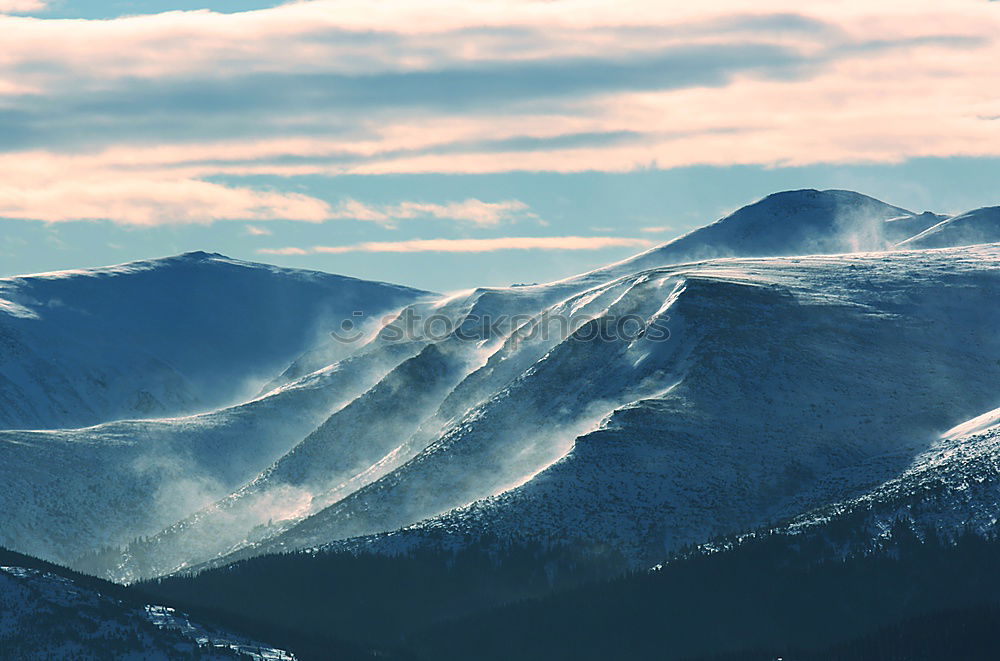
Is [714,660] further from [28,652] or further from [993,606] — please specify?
[28,652]

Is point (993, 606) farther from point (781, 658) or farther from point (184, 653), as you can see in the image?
point (184, 653)

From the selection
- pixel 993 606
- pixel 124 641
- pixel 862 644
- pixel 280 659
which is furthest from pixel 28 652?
pixel 993 606

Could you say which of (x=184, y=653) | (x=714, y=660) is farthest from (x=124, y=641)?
(x=714, y=660)

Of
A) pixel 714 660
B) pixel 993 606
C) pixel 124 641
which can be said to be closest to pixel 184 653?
pixel 124 641

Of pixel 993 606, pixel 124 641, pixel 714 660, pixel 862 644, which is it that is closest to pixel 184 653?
pixel 124 641

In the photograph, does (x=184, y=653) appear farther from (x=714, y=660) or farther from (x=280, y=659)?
(x=714, y=660)
